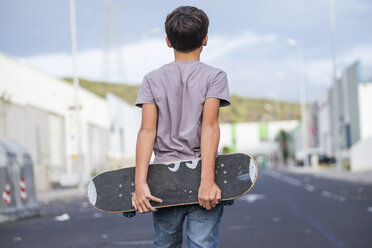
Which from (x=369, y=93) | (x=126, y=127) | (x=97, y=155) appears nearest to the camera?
(x=126, y=127)

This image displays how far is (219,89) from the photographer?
358 centimetres

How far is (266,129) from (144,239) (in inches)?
4241

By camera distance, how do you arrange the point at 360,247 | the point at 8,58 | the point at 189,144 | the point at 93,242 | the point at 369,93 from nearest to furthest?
the point at 189,144
the point at 360,247
the point at 93,242
the point at 8,58
the point at 369,93

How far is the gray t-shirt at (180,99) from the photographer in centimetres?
357

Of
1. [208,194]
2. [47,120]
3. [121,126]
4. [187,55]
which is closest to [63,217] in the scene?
[187,55]

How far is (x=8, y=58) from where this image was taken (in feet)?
104

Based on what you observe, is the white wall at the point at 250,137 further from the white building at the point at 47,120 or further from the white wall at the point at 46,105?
the white wall at the point at 46,105

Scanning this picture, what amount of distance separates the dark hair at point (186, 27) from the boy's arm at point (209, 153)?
345 mm

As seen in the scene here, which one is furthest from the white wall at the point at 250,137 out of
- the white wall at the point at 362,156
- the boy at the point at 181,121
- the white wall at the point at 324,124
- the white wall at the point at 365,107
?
the boy at the point at 181,121

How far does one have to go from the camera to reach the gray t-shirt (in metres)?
3.57

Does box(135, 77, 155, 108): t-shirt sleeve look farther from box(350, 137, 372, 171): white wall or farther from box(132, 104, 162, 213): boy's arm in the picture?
box(350, 137, 372, 171): white wall

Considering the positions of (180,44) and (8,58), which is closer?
(180,44)

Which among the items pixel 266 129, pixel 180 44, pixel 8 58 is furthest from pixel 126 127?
pixel 266 129

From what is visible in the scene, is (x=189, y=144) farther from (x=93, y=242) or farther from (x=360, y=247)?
(x=93, y=242)
